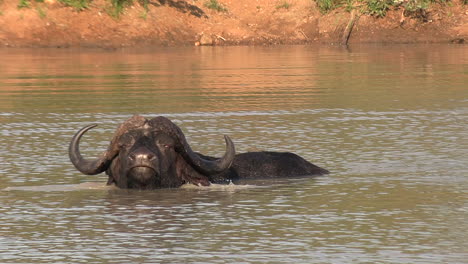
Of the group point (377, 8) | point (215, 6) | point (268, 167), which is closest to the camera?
point (268, 167)

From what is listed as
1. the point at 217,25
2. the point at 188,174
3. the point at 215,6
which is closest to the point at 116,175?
the point at 188,174

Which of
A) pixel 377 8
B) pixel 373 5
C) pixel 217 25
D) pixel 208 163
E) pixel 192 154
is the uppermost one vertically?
pixel 373 5

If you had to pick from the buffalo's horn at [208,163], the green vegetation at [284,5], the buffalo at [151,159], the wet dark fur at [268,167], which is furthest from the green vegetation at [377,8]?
the buffalo's horn at [208,163]

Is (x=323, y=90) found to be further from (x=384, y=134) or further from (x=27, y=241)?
(x=27, y=241)

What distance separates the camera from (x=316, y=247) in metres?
10.1

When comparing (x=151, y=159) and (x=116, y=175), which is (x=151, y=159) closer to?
(x=151, y=159)

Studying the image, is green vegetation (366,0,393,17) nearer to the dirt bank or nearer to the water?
the dirt bank

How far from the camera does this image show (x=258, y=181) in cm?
1414

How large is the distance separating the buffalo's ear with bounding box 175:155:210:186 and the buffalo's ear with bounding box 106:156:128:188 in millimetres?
645

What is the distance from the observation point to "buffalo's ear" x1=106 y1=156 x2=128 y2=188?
43.1ft

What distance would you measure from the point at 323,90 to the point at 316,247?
18125mm

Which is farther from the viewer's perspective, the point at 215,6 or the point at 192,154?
the point at 215,6

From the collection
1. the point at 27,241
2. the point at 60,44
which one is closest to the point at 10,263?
the point at 27,241

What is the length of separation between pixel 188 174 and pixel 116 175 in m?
0.81
